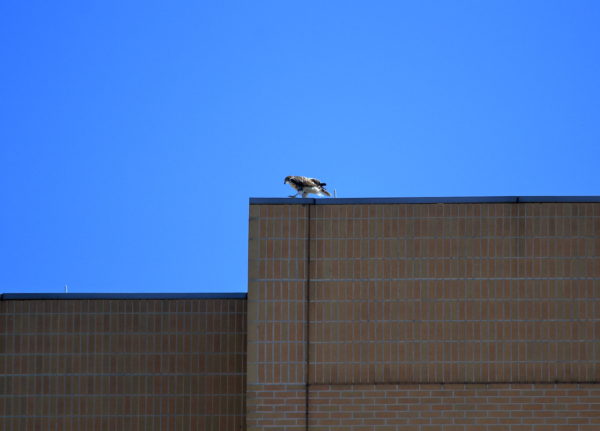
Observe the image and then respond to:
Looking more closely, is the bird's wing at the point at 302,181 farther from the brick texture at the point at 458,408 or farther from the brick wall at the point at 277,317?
the brick texture at the point at 458,408

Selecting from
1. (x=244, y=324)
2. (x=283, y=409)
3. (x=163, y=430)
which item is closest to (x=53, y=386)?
(x=163, y=430)

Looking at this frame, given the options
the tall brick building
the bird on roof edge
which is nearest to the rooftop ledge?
the tall brick building

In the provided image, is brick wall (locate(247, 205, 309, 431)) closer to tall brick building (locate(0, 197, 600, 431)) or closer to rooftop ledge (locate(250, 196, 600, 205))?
tall brick building (locate(0, 197, 600, 431))

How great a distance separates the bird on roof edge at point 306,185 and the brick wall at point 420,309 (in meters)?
1.48

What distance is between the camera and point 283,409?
11.9m

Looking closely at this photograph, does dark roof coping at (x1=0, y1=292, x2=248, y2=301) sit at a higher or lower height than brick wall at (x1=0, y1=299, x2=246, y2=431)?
higher

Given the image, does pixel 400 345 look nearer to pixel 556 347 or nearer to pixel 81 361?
pixel 556 347

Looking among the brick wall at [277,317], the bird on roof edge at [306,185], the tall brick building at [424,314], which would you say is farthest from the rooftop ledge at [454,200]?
the bird on roof edge at [306,185]

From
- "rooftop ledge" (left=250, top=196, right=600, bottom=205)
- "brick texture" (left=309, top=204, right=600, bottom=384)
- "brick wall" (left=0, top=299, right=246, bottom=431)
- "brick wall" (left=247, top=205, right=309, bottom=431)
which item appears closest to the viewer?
"brick wall" (left=247, top=205, right=309, bottom=431)

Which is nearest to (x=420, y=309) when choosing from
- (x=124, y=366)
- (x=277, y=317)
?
(x=277, y=317)

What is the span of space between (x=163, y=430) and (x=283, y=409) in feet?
7.56

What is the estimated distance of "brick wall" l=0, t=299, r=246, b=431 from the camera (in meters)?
13.4

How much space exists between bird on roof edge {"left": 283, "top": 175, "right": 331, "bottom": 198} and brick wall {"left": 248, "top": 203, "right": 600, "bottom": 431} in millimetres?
1483

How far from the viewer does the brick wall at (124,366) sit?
1343cm
